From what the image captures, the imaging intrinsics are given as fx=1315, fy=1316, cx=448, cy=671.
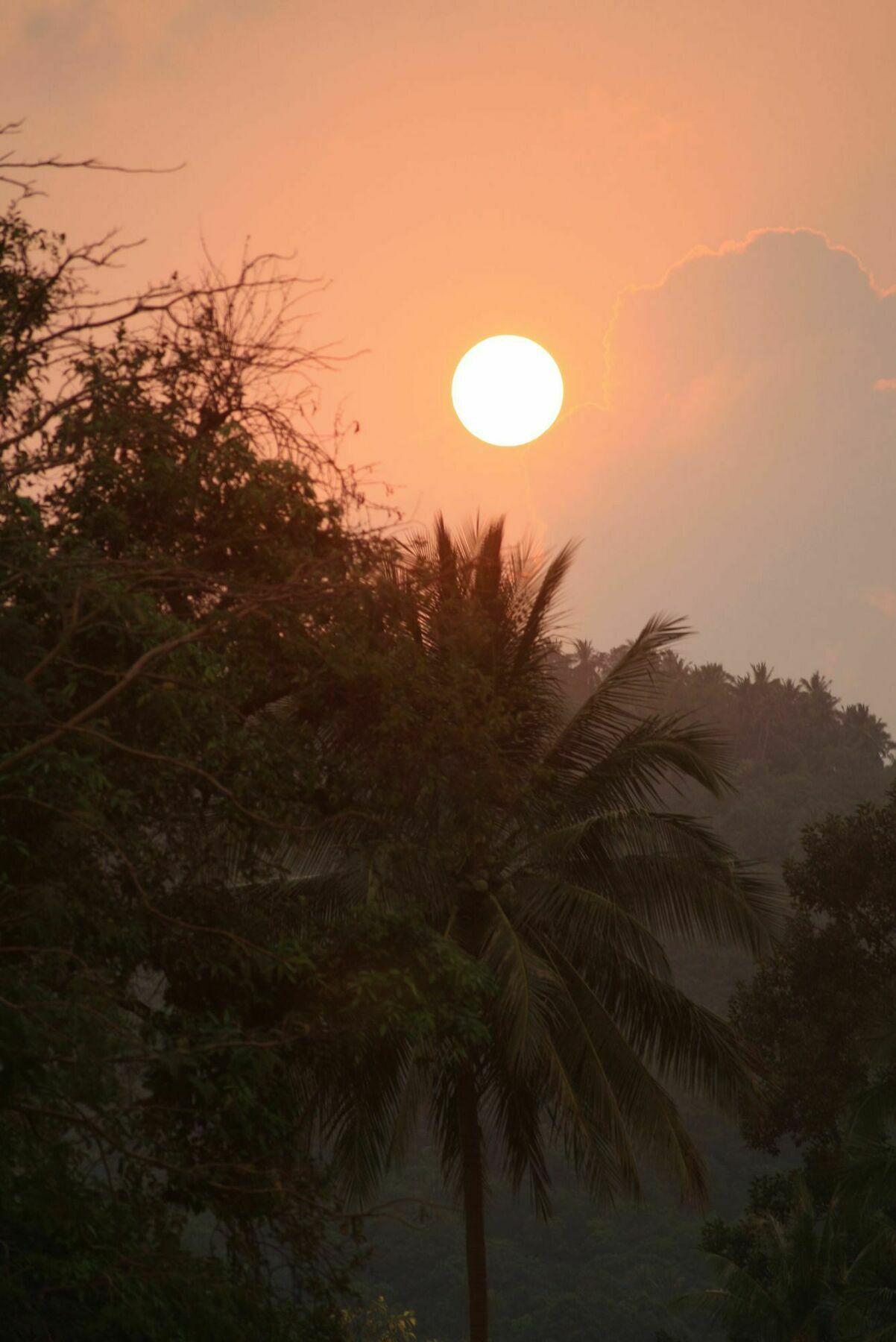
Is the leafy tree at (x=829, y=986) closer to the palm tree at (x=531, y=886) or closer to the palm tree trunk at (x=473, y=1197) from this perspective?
the palm tree at (x=531, y=886)

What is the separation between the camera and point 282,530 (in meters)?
10.7

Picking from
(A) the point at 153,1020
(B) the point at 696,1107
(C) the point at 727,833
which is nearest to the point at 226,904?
(A) the point at 153,1020

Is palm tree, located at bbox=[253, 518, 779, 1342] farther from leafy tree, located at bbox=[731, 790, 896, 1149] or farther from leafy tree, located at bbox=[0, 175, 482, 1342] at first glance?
leafy tree, located at bbox=[731, 790, 896, 1149]

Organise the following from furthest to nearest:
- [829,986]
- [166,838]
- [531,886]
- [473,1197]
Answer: [829,986]
[531,886]
[473,1197]
[166,838]

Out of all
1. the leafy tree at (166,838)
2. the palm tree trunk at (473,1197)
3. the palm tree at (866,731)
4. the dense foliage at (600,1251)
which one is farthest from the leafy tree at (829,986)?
the palm tree at (866,731)

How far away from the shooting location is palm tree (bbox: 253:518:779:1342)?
38.2ft

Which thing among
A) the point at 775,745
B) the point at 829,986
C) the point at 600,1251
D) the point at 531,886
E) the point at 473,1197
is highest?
the point at 775,745

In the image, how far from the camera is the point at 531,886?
14.1 metres

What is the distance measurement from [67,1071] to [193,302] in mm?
5780

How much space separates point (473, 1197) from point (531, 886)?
3.21 meters

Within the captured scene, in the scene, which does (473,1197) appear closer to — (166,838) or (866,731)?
(166,838)

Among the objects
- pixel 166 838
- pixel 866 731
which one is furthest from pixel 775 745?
pixel 166 838

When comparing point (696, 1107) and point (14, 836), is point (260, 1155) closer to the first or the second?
point (14, 836)

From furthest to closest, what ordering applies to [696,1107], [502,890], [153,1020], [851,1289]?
[696,1107]
[851,1289]
[502,890]
[153,1020]
